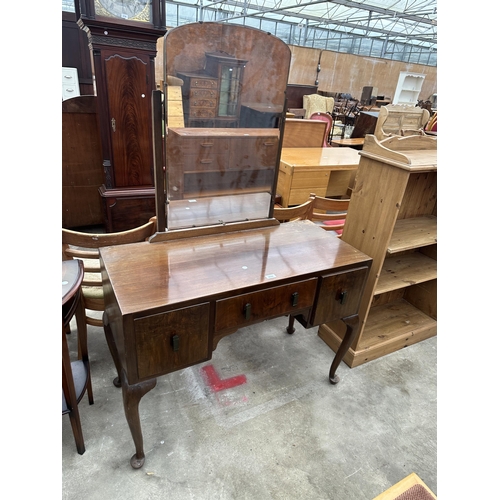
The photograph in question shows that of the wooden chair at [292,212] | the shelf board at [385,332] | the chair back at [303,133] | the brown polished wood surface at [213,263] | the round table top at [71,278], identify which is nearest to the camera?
the round table top at [71,278]

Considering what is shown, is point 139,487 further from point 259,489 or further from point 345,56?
point 345,56

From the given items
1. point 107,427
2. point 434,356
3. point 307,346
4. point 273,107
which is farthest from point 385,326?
point 107,427

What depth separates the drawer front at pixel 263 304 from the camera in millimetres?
1236

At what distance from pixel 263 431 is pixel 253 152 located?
130 cm

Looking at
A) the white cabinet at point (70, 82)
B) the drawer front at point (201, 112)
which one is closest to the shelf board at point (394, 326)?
the drawer front at point (201, 112)

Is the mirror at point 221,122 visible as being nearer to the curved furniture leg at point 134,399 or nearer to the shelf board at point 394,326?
the curved furniture leg at point 134,399

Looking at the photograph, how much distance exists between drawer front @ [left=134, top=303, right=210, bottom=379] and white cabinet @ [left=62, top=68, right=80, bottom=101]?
3.12 meters

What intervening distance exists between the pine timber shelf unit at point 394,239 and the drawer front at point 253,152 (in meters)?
0.51

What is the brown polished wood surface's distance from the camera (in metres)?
1.14

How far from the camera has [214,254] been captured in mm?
1394

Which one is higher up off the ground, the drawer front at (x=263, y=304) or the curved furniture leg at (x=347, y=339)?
the drawer front at (x=263, y=304)

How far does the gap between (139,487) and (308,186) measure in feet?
7.21

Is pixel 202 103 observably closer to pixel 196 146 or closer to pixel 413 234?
pixel 196 146

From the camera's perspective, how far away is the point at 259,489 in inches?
53.5
